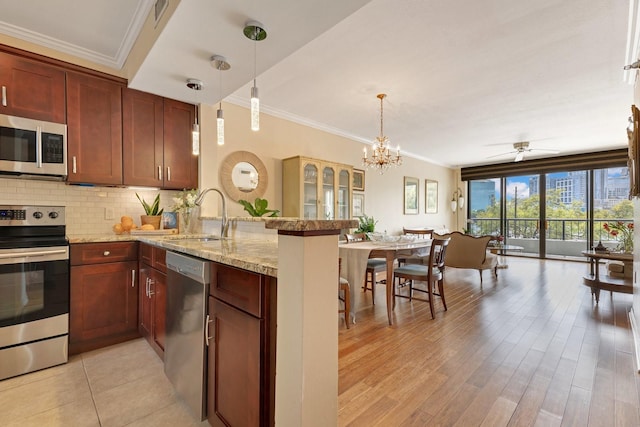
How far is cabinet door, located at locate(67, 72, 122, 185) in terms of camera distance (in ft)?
8.02

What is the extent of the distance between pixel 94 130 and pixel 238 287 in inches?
94.1

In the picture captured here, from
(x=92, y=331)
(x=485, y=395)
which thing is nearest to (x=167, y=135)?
(x=92, y=331)

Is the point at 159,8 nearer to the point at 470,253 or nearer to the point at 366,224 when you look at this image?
the point at 366,224

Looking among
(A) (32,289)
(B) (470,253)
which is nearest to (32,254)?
(A) (32,289)

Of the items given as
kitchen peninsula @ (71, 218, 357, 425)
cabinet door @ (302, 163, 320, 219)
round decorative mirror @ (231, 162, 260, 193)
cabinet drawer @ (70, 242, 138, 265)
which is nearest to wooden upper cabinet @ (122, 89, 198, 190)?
round decorative mirror @ (231, 162, 260, 193)

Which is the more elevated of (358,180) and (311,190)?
(358,180)

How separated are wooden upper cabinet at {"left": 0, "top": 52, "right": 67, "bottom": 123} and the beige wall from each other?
118 centimetres

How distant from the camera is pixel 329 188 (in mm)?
4328

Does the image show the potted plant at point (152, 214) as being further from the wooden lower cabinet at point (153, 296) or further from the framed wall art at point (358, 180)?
the framed wall art at point (358, 180)

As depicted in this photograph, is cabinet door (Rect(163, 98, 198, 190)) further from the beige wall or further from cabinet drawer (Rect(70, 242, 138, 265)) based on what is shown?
cabinet drawer (Rect(70, 242, 138, 265))

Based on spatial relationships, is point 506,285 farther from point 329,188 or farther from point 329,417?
point 329,417

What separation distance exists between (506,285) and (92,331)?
16.9 feet

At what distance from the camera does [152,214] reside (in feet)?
9.65

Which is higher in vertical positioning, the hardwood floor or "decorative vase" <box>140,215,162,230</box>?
"decorative vase" <box>140,215,162,230</box>
